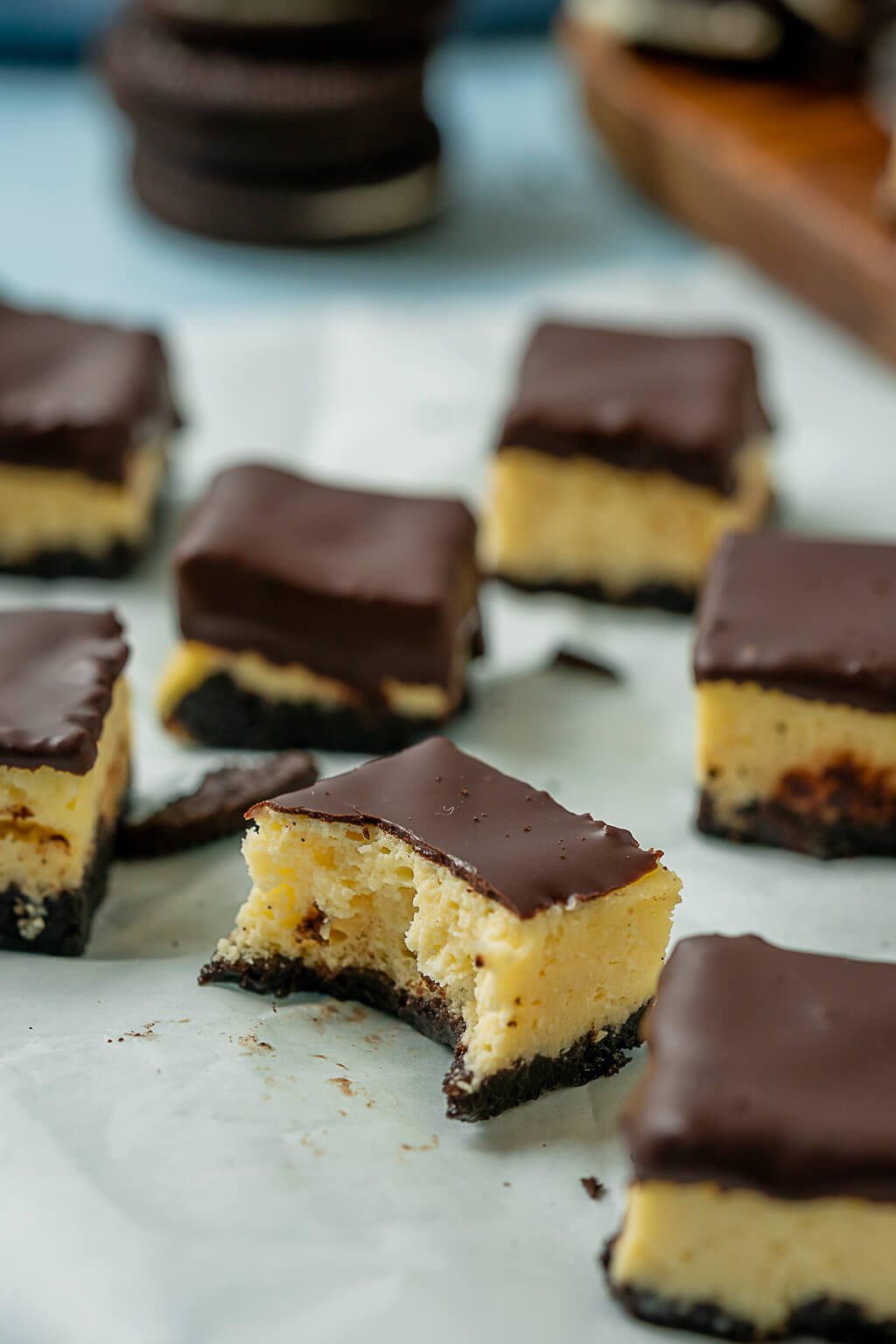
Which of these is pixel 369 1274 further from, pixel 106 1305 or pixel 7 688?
pixel 7 688

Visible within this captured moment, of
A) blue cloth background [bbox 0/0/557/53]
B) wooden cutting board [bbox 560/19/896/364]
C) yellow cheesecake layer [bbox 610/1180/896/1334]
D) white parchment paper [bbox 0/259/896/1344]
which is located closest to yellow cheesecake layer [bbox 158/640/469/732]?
white parchment paper [bbox 0/259/896/1344]

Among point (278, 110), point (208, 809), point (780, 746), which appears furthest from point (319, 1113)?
point (278, 110)

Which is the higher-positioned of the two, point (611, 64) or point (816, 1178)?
point (611, 64)

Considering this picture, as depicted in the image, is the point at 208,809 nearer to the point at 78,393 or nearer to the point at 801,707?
the point at 801,707

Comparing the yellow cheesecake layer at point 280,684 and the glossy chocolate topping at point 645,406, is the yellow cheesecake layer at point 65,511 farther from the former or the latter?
the glossy chocolate topping at point 645,406

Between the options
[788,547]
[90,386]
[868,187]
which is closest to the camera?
[788,547]

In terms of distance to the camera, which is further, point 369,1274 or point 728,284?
point 728,284

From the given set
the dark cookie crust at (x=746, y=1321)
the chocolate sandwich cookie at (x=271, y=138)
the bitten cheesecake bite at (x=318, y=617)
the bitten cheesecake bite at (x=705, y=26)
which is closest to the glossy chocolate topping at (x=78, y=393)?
the bitten cheesecake bite at (x=318, y=617)

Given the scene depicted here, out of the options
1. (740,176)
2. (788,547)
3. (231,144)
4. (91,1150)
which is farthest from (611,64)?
(91,1150)
